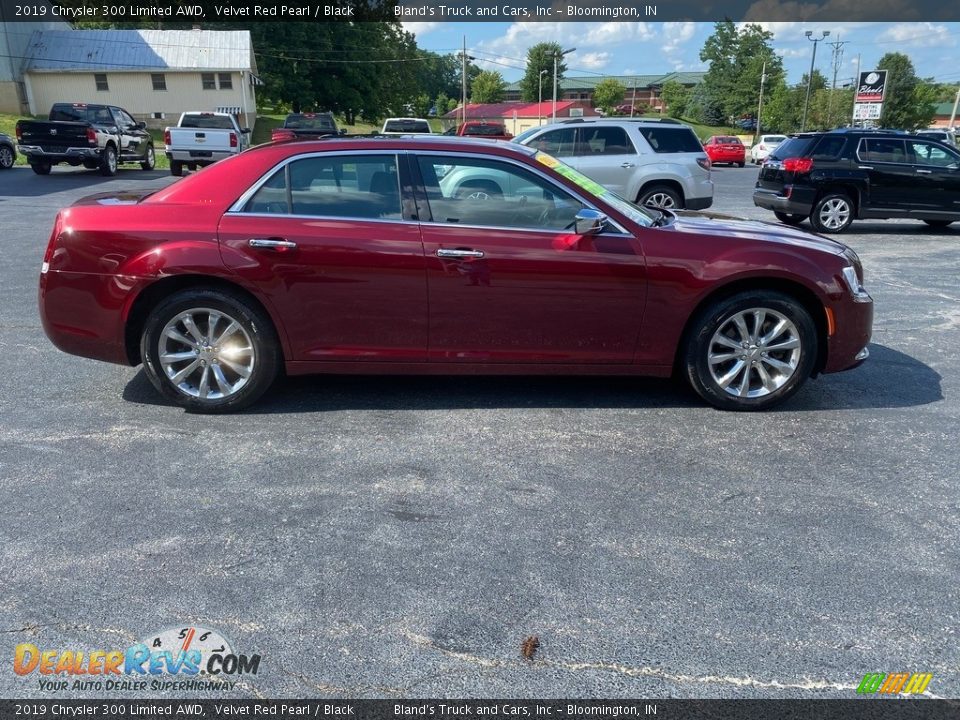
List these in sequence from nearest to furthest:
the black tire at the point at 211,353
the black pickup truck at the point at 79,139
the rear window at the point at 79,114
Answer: the black tire at the point at 211,353 → the black pickup truck at the point at 79,139 → the rear window at the point at 79,114

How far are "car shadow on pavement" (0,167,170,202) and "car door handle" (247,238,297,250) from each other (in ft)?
47.1

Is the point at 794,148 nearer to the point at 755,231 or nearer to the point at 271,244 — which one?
the point at 755,231

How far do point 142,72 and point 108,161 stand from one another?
2557cm

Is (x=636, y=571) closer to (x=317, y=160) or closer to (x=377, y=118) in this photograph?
(x=317, y=160)

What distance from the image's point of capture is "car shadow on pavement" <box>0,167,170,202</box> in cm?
1783

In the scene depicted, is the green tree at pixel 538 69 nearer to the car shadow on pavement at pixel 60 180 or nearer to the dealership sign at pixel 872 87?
the dealership sign at pixel 872 87

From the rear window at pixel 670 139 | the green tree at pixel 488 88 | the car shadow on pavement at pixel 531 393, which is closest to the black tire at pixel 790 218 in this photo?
the rear window at pixel 670 139

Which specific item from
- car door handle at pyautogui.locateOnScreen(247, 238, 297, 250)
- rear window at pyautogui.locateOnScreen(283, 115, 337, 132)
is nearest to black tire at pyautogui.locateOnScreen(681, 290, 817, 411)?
car door handle at pyautogui.locateOnScreen(247, 238, 297, 250)

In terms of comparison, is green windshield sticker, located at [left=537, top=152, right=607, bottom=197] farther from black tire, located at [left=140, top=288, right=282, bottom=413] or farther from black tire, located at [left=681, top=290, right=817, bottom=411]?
black tire, located at [left=140, top=288, right=282, bottom=413]

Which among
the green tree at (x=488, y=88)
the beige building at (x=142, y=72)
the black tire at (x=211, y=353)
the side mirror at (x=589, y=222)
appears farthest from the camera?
the green tree at (x=488, y=88)

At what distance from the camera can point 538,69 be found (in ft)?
384

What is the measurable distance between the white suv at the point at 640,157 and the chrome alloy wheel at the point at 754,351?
7995mm

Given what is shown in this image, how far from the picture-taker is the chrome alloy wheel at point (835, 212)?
13164mm

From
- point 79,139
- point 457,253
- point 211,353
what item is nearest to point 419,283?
point 457,253
